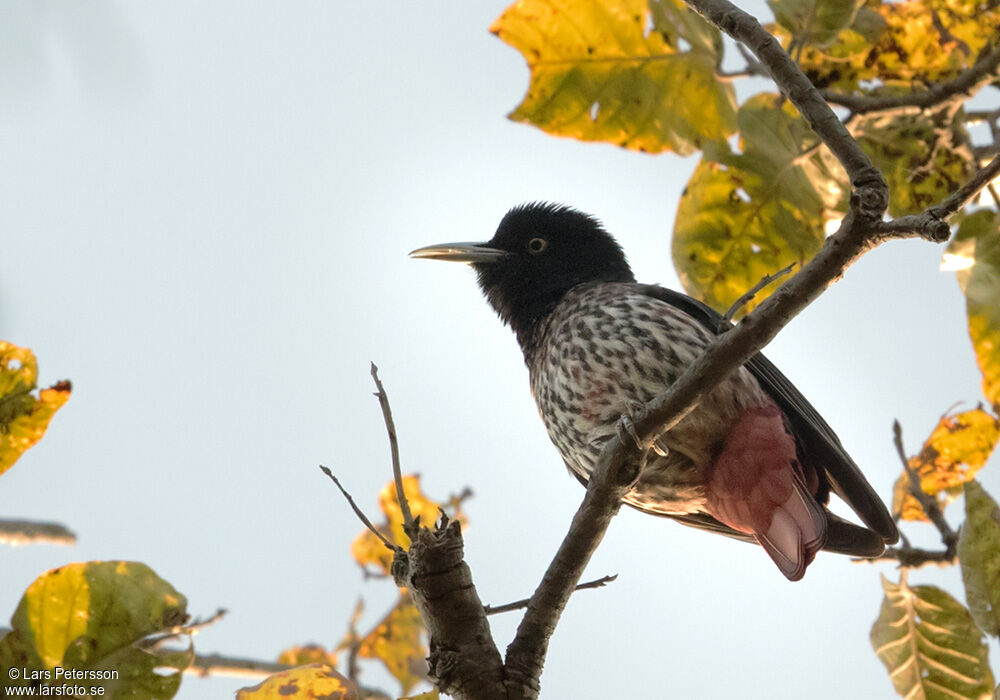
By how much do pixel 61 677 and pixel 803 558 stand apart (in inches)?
74.5

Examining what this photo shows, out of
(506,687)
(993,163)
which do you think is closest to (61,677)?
(506,687)

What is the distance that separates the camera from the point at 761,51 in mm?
2365

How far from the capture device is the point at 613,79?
132 inches

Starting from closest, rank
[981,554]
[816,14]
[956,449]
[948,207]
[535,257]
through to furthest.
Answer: [948,207], [981,554], [816,14], [956,449], [535,257]

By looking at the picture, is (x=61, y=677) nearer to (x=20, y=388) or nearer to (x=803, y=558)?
(x=20, y=388)

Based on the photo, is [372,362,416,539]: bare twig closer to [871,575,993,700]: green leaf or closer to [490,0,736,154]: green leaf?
[490,0,736,154]: green leaf

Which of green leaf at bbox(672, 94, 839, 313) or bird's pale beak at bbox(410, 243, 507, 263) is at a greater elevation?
bird's pale beak at bbox(410, 243, 507, 263)

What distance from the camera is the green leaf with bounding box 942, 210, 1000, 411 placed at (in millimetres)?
3094

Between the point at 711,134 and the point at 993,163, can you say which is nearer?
the point at 993,163

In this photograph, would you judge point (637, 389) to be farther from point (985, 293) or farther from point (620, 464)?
point (985, 293)

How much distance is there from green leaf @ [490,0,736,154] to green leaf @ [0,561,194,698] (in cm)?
178

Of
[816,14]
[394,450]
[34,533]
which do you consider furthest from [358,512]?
[816,14]

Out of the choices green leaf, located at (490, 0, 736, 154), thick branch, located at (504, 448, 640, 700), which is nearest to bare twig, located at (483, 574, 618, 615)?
thick branch, located at (504, 448, 640, 700)

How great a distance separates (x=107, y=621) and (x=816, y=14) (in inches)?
96.7
